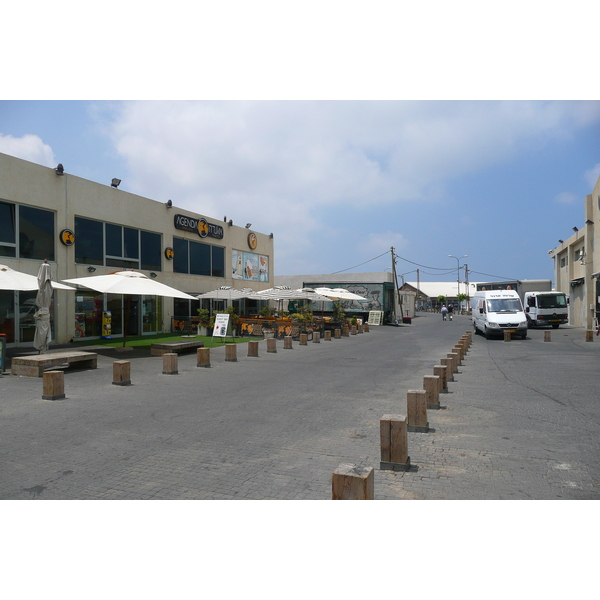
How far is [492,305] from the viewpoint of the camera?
73.3 ft

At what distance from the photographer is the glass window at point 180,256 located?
2419cm

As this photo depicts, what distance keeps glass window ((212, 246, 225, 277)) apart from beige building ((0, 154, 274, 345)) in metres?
0.06

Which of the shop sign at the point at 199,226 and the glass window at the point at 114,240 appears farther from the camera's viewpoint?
the shop sign at the point at 199,226

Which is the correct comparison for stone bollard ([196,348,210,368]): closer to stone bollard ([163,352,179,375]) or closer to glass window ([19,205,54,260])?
stone bollard ([163,352,179,375])

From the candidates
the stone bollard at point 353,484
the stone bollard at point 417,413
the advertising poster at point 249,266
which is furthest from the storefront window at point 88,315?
the stone bollard at point 353,484

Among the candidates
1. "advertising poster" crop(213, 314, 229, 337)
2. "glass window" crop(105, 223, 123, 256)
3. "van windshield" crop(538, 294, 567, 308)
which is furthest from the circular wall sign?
"van windshield" crop(538, 294, 567, 308)

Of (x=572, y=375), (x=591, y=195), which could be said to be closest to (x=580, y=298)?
(x=591, y=195)

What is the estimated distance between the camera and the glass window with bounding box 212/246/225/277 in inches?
1086

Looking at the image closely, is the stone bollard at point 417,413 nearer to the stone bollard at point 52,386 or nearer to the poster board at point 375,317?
the stone bollard at point 52,386

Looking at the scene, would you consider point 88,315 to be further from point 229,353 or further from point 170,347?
point 229,353

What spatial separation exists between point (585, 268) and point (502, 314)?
9.25m

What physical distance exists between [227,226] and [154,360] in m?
16.3

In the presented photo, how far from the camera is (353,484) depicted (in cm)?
341

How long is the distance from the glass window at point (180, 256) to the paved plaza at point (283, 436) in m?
13.4
